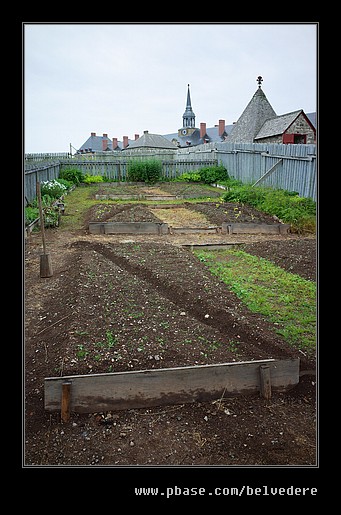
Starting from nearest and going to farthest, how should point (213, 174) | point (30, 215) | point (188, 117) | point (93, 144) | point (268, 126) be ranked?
point (30, 215), point (213, 174), point (268, 126), point (93, 144), point (188, 117)

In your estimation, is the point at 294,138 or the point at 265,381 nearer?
the point at 265,381

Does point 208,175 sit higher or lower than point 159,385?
higher

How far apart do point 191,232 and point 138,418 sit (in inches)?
295

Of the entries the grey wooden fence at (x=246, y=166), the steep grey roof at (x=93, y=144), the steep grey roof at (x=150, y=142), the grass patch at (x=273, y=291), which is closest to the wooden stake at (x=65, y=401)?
the grass patch at (x=273, y=291)

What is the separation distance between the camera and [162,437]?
3.20 m

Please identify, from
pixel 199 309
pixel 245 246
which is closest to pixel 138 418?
pixel 199 309

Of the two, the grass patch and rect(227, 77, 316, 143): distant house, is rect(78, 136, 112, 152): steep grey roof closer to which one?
rect(227, 77, 316, 143): distant house

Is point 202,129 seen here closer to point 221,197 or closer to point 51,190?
point 221,197

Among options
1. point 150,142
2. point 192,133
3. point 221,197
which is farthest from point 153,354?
point 192,133

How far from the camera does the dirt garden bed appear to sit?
310 centimetres

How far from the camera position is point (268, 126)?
23500 mm

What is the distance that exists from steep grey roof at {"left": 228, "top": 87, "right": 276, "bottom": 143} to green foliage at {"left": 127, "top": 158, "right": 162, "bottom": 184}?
5.20m

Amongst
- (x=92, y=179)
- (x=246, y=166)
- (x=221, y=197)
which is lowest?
(x=221, y=197)

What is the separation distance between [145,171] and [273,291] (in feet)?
62.6
